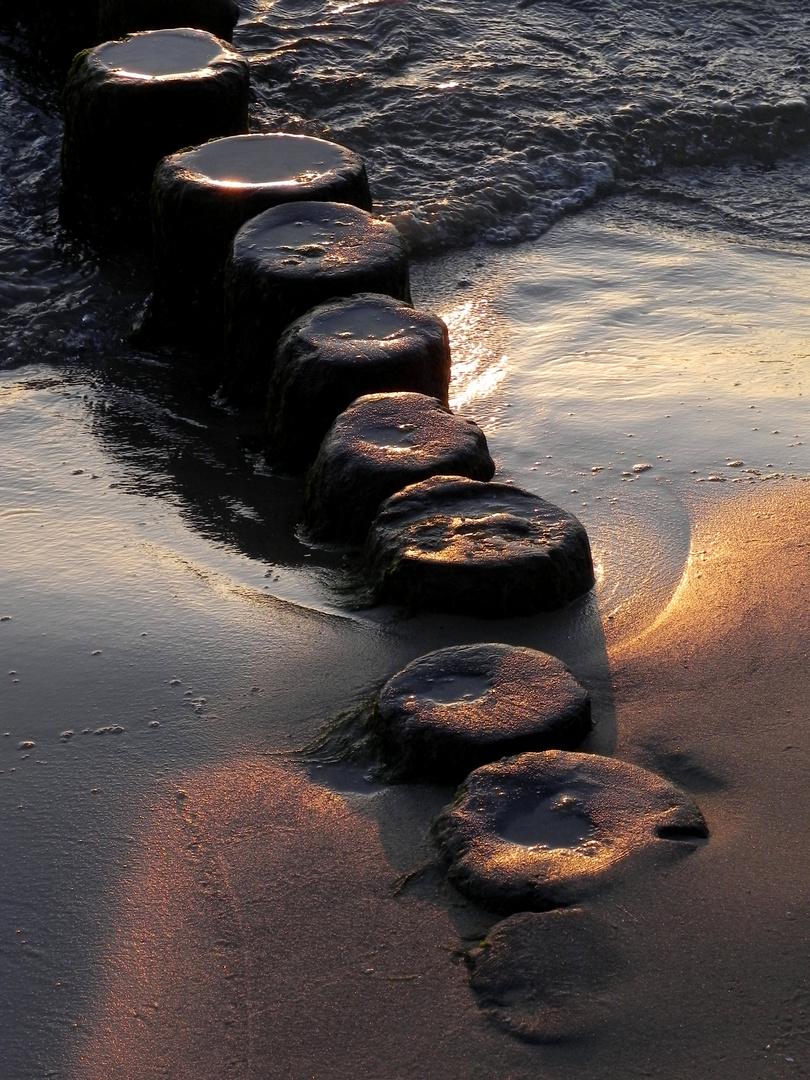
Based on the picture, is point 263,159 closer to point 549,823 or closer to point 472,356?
point 472,356

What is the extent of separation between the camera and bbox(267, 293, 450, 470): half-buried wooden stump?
12.9 feet

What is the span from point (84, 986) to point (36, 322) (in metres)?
3.81

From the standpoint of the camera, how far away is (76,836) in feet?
7.99

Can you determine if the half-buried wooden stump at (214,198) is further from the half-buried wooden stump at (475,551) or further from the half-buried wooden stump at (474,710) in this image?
the half-buried wooden stump at (474,710)

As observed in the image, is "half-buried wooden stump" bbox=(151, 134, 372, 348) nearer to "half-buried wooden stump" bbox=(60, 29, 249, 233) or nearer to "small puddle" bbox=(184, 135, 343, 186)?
"small puddle" bbox=(184, 135, 343, 186)

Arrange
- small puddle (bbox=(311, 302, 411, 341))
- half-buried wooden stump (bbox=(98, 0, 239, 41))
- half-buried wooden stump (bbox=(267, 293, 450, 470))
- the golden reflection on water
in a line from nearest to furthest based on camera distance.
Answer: half-buried wooden stump (bbox=(267, 293, 450, 470)), small puddle (bbox=(311, 302, 411, 341)), the golden reflection on water, half-buried wooden stump (bbox=(98, 0, 239, 41))

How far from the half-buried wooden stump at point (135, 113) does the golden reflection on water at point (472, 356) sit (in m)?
1.35

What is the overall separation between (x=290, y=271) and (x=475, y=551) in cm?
160

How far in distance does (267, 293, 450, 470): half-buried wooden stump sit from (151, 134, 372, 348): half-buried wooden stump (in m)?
0.81

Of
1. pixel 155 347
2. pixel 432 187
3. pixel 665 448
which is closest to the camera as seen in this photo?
pixel 665 448

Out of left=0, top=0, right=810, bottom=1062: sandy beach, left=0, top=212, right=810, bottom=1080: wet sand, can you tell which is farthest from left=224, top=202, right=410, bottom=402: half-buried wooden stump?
left=0, top=212, right=810, bottom=1080: wet sand

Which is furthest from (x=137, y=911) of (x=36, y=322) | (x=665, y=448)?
(x=36, y=322)

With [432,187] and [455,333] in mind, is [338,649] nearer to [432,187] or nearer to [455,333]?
[455,333]

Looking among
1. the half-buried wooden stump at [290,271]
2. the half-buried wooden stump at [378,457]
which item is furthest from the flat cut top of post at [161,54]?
the half-buried wooden stump at [378,457]
